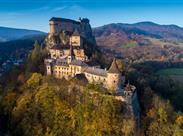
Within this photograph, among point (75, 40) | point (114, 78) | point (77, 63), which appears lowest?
point (114, 78)

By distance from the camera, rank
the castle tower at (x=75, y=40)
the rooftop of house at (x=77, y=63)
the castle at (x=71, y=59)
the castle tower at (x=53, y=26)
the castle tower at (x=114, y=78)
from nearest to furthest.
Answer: the castle tower at (x=114, y=78), the castle at (x=71, y=59), the rooftop of house at (x=77, y=63), the castle tower at (x=75, y=40), the castle tower at (x=53, y=26)

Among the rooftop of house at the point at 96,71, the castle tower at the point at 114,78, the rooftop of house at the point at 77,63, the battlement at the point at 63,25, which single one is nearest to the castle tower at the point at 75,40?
the battlement at the point at 63,25

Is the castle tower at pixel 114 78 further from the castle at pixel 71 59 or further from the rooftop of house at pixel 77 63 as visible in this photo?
the rooftop of house at pixel 77 63

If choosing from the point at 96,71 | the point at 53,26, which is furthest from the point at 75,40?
the point at 96,71

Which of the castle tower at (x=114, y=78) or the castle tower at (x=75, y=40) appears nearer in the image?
the castle tower at (x=114, y=78)

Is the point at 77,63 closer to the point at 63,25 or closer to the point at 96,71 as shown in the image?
the point at 96,71

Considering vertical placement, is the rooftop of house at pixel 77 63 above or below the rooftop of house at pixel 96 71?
above

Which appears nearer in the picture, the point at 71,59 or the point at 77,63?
the point at 77,63

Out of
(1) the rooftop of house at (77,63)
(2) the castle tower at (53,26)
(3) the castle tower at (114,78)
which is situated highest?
(2) the castle tower at (53,26)

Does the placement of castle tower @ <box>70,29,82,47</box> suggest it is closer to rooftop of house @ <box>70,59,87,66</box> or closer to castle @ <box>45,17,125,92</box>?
castle @ <box>45,17,125,92</box>

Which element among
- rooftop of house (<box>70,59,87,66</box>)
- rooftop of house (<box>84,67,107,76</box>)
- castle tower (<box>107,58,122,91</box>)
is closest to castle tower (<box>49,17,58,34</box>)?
rooftop of house (<box>70,59,87,66</box>)
